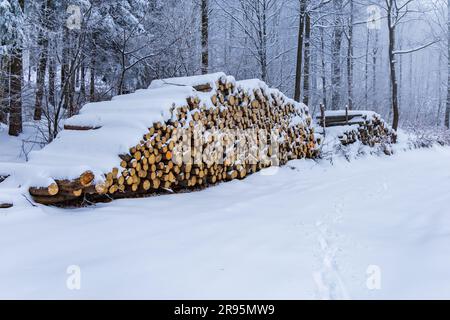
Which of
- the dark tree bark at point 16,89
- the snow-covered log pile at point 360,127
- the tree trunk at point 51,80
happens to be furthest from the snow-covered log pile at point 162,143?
the dark tree bark at point 16,89

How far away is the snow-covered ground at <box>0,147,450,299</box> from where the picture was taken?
222cm

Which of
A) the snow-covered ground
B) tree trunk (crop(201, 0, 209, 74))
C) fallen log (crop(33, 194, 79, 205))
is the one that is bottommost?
the snow-covered ground

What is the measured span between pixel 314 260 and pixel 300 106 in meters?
6.55

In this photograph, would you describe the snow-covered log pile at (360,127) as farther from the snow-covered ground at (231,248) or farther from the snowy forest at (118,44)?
the snow-covered ground at (231,248)

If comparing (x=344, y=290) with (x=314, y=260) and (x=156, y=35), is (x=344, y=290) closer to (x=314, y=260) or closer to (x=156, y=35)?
(x=314, y=260)

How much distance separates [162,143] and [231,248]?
237cm

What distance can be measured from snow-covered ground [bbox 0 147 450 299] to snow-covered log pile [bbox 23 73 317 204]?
303mm

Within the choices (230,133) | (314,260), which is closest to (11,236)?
(314,260)

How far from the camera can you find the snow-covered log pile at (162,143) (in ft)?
13.2

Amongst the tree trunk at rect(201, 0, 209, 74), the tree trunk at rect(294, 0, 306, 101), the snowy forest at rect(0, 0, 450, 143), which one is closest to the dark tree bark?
the snowy forest at rect(0, 0, 450, 143)

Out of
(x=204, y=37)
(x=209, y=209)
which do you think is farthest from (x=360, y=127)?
(x=209, y=209)

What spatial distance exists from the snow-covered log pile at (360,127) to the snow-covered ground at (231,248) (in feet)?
19.0

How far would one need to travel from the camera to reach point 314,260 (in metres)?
2.66

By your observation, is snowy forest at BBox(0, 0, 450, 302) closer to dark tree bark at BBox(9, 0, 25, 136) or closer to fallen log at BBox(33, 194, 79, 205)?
fallen log at BBox(33, 194, 79, 205)
